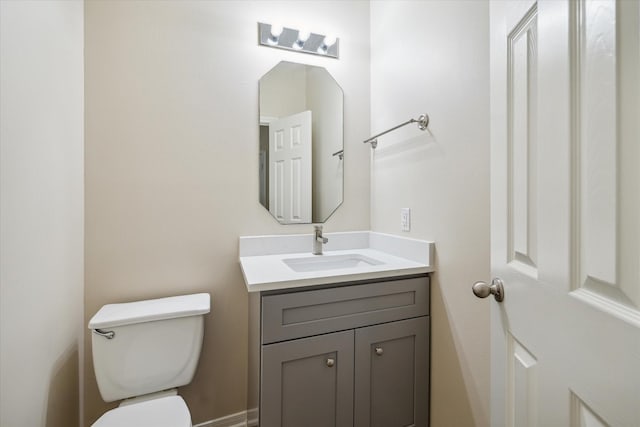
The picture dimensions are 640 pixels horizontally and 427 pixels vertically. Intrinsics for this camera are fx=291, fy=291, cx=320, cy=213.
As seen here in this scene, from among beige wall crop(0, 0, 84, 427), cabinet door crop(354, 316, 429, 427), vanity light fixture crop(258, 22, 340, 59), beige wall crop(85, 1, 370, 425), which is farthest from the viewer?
vanity light fixture crop(258, 22, 340, 59)

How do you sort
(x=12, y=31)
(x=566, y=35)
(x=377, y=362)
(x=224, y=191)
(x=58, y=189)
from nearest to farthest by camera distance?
(x=566, y=35)
(x=12, y=31)
(x=58, y=189)
(x=377, y=362)
(x=224, y=191)

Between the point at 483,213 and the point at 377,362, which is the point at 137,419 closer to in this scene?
the point at 377,362

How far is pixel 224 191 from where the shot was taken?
5.26 feet

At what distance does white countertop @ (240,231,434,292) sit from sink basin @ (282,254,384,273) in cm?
2

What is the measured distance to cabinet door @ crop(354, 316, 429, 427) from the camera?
125cm

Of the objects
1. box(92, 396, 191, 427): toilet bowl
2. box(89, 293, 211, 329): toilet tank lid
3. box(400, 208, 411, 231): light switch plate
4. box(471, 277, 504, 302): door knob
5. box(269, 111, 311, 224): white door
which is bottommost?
box(92, 396, 191, 427): toilet bowl

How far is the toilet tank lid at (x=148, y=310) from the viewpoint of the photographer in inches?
46.8

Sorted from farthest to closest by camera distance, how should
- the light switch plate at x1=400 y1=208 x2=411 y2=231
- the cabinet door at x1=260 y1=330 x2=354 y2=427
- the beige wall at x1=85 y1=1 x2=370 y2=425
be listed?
the light switch plate at x1=400 y1=208 x2=411 y2=231 < the beige wall at x1=85 y1=1 x2=370 y2=425 < the cabinet door at x1=260 y1=330 x2=354 y2=427

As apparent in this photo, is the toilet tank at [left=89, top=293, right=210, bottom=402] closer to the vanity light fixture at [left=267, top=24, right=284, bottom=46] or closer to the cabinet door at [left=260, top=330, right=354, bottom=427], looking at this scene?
the cabinet door at [left=260, top=330, right=354, bottom=427]

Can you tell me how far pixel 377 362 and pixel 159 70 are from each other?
1.77 metres

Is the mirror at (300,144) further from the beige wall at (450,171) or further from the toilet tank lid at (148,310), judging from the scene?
the toilet tank lid at (148,310)

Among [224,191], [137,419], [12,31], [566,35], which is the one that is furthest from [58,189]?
[566,35]

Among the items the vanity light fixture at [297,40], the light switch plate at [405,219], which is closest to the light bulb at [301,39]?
the vanity light fixture at [297,40]

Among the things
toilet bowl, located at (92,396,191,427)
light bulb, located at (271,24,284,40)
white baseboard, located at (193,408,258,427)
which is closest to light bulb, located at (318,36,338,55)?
light bulb, located at (271,24,284,40)
